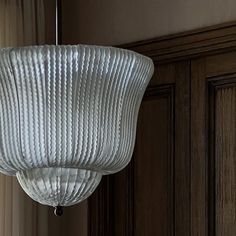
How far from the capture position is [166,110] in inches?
112

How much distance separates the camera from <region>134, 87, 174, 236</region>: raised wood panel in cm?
281

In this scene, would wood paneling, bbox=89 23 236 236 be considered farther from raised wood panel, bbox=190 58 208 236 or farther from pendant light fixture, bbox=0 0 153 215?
pendant light fixture, bbox=0 0 153 215

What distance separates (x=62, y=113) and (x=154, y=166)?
1.42m

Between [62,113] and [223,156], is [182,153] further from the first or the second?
[62,113]

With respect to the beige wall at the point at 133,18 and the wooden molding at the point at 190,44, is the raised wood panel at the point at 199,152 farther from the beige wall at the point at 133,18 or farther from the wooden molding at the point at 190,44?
the beige wall at the point at 133,18

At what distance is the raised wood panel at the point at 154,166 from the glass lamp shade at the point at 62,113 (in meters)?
1.25

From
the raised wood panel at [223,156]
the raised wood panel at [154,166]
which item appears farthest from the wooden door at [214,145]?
the raised wood panel at [154,166]

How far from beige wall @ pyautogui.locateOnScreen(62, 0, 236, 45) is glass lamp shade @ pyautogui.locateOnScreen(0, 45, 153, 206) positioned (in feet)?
3.83

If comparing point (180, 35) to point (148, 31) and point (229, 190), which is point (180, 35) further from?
point (229, 190)

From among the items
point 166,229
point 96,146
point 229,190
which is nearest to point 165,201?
point 166,229

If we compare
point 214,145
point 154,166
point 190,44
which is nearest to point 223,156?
point 214,145

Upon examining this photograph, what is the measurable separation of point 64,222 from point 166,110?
74 centimetres

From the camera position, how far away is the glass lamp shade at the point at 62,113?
4.90ft

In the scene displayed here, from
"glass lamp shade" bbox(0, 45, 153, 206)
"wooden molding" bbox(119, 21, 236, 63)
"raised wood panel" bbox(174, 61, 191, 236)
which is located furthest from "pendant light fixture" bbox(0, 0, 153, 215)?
"raised wood panel" bbox(174, 61, 191, 236)
